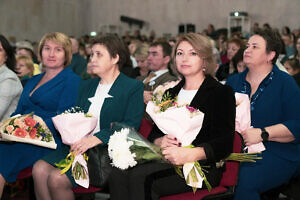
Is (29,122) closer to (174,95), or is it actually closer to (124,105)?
(124,105)

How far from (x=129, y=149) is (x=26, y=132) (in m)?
1.10

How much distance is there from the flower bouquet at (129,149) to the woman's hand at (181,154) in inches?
2.0

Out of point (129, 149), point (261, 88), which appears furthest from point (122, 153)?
point (261, 88)

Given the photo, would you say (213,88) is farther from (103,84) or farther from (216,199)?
(103,84)

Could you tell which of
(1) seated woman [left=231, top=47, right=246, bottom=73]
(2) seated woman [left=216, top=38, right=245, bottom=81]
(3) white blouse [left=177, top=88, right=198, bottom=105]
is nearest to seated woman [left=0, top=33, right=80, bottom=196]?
(3) white blouse [left=177, top=88, right=198, bottom=105]

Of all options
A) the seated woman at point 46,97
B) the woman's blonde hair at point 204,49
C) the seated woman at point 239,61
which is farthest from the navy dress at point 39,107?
the seated woman at point 239,61

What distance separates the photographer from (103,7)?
18422mm

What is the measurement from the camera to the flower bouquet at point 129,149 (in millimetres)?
2186

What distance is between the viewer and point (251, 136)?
269 cm

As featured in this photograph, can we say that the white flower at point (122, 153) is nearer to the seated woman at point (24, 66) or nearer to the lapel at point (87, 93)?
the lapel at point (87, 93)

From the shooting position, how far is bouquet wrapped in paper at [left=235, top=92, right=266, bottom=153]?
8.77ft

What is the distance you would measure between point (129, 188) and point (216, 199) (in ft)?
1.88

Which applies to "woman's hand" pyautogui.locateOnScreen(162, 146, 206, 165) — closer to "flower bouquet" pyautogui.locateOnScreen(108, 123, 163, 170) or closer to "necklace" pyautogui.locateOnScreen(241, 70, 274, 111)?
"flower bouquet" pyautogui.locateOnScreen(108, 123, 163, 170)

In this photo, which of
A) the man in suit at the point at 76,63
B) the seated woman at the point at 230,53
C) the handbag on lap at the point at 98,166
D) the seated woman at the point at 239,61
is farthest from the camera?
the man in suit at the point at 76,63
